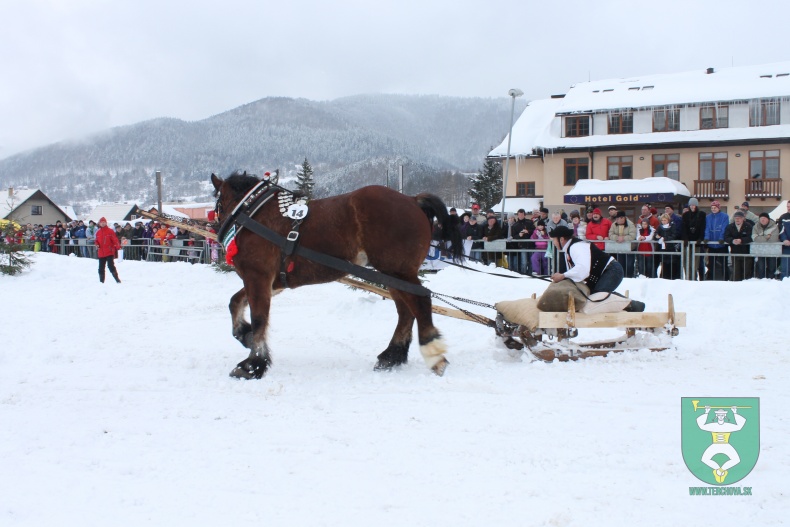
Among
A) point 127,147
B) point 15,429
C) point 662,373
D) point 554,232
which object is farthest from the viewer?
point 127,147

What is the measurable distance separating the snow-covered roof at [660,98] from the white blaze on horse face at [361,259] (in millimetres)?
31517

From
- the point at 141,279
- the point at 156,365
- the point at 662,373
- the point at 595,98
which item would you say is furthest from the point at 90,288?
the point at 595,98

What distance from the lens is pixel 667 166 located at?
117 feet

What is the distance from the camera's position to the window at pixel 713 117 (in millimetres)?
34469

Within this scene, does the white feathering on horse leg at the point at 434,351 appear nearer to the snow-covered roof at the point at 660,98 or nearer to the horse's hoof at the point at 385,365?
the horse's hoof at the point at 385,365

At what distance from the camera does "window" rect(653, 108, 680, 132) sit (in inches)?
1394

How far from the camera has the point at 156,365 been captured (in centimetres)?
707

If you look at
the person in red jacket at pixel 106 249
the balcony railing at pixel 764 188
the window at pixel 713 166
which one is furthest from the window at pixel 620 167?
the person in red jacket at pixel 106 249

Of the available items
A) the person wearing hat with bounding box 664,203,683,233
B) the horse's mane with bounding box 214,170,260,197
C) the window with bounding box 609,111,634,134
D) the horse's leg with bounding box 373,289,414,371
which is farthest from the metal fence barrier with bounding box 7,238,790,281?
the window with bounding box 609,111,634,134

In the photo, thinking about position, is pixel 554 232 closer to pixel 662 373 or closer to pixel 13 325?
pixel 662 373

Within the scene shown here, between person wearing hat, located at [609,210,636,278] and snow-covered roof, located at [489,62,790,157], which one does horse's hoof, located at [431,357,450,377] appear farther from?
snow-covered roof, located at [489,62,790,157]

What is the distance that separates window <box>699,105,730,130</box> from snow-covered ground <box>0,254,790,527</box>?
2928 centimetres

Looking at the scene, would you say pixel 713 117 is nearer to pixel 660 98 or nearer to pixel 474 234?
Result: pixel 660 98

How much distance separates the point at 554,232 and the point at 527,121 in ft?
118
